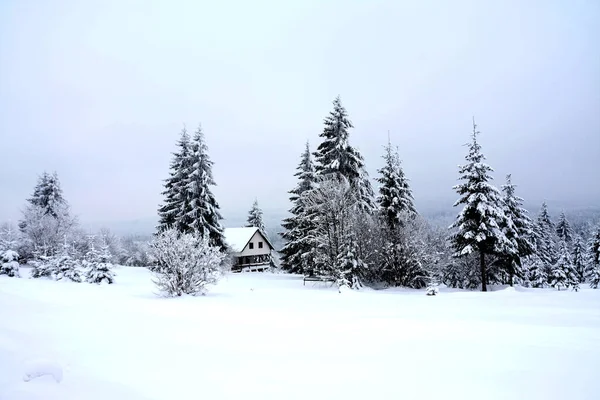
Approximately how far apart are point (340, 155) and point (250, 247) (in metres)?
27.4

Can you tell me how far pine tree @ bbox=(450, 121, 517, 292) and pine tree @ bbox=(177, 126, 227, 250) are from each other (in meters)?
21.0

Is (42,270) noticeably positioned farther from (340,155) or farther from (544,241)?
(544,241)

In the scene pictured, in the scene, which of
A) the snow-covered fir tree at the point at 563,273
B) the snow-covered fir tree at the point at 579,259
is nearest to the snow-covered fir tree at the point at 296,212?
the snow-covered fir tree at the point at 563,273

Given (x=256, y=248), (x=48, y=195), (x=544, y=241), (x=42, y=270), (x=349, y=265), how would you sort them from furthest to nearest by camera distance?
(x=256, y=248)
(x=544, y=241)
(x=48, y=195)
(x=42, y=270)
(x=349, y=265)

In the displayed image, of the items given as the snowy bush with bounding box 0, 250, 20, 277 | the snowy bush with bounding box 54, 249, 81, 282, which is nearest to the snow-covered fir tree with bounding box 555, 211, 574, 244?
the snowy bush with bounding box 54, 249, 81, 282

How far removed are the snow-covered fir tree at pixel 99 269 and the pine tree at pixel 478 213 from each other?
2268 cm

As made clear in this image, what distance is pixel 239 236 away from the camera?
5047 centimetres

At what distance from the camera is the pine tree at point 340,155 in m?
28.2

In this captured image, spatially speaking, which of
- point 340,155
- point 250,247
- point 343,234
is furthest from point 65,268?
point 250,247

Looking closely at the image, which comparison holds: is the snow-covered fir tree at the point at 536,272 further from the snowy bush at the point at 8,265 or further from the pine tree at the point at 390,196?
the snowy bush at the point at 8,265

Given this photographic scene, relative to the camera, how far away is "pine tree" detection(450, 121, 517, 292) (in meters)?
22.0

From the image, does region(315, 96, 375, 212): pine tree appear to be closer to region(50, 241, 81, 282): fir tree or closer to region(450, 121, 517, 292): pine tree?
region(450, 121, 517, 292): pine tree

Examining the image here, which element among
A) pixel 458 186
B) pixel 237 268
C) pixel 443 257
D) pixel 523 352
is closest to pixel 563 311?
pixel 523 352

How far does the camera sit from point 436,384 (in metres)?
4.34
